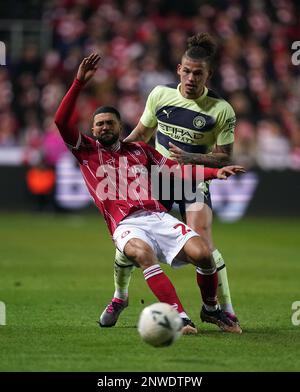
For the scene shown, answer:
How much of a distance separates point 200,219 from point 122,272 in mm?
A: 831

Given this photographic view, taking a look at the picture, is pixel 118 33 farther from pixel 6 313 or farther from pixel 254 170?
pixel 6 313

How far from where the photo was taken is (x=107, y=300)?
10.7m

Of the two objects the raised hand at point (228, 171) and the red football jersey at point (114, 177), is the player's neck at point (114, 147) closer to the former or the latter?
the red football jersey at point (114, 177)

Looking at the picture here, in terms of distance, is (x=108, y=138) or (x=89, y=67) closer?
(x=89, y=67)

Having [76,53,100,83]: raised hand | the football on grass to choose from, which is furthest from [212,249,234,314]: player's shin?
[76,53,100,83]: raised hand

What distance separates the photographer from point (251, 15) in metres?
24.2

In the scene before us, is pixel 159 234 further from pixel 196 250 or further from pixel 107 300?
pixel 107 300

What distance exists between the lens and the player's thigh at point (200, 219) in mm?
8867

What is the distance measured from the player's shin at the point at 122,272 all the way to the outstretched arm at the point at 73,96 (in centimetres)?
116

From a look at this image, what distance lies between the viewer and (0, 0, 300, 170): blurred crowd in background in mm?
21547

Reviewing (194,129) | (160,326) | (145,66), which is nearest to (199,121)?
(194,129)

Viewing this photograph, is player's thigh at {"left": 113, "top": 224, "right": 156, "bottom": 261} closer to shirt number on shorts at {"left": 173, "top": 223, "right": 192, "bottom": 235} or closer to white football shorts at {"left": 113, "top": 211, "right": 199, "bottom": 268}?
white football shorts at {"left": 113, "top": 211, "right": 199, "bottom": 268}
